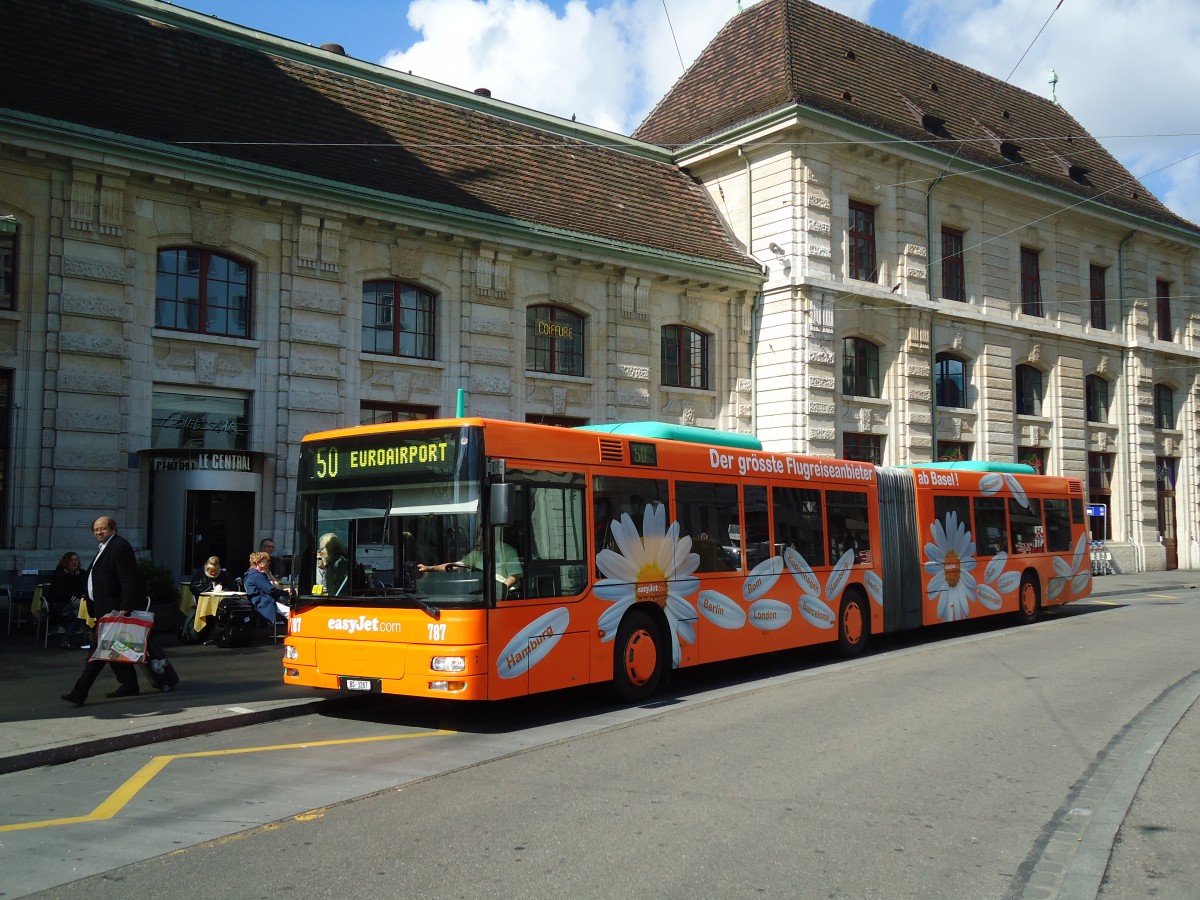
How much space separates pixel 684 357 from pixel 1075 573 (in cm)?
962

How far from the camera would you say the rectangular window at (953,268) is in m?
30.7

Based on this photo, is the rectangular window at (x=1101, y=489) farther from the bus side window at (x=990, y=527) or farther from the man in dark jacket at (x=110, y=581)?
the man in dark jacket at (x=110, y=581)

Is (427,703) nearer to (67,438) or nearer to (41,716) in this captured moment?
(41,716)

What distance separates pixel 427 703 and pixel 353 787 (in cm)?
423

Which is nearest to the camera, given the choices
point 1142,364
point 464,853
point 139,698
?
point 464,853

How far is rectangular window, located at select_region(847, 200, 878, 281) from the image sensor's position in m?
28.2

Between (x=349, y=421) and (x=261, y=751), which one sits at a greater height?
(x=349, y=421)

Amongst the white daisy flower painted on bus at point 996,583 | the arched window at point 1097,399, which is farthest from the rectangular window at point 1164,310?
the white daisy flower painted on bus at point 996,583

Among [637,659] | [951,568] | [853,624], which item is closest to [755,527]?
[637,659]

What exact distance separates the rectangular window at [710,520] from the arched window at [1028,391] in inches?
889

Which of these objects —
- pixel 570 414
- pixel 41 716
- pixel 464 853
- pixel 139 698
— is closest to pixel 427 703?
pixel 139 698

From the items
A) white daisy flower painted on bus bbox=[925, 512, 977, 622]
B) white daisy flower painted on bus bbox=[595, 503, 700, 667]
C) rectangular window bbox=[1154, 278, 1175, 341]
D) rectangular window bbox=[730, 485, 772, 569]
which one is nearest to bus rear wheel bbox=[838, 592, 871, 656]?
white daisy flower painted on bus bbox=[925, 512, 977, 622]

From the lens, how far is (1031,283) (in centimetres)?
3362

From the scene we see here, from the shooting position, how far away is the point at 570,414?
2359 centimetres
